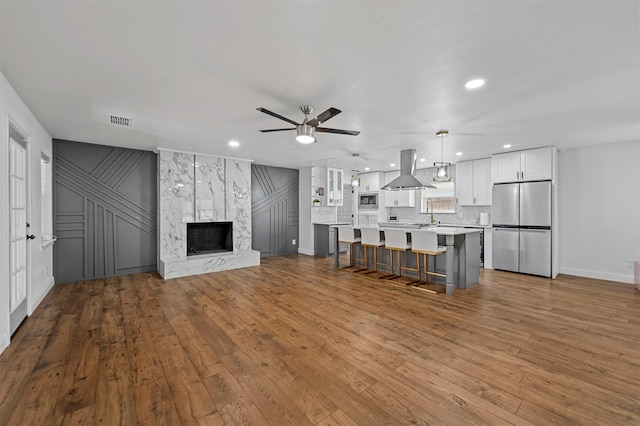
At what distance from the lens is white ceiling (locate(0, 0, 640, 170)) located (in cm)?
172

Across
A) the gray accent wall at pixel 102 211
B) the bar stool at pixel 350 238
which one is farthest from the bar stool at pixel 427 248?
the gray accent wall at pixel 102 211

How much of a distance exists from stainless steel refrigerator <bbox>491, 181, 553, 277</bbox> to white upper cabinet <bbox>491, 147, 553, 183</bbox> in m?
0.14

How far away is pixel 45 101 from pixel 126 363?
315 centimetres

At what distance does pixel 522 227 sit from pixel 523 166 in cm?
129

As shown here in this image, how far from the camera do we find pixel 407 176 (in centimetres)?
536

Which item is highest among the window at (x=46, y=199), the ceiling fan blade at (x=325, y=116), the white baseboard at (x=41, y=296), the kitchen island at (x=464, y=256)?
the ceiling fan blade at (x=325, y=116)

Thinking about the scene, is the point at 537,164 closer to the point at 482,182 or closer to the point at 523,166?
the point at 523,166

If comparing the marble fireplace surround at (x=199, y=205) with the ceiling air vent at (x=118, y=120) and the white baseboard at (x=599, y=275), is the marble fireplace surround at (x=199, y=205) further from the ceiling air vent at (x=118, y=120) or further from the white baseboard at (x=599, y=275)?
the white baseboard at (x=599, y=275)

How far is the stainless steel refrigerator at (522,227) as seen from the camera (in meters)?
5.32

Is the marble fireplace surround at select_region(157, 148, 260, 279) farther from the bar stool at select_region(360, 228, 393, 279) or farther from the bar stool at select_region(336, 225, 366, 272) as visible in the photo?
the bar stool at select_region(360, 228, 393, 279)

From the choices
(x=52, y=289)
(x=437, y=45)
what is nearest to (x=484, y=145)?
(x=437, y=45)

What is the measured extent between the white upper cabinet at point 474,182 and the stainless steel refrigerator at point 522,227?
1.42 ft

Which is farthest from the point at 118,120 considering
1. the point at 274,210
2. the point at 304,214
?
the point at 304,214

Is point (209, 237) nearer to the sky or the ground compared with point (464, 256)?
nearer to the sky
